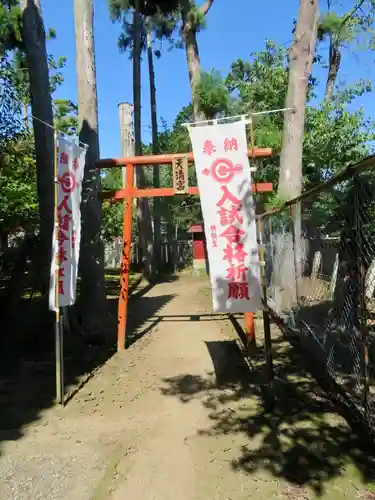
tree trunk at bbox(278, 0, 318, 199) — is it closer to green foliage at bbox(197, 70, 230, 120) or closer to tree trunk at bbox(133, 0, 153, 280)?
green foliage at bbox(197, 70, 230, 120)

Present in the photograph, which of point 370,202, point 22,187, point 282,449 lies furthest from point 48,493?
point 22,187

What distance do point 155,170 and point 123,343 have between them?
1457cm

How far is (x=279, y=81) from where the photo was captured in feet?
51.3

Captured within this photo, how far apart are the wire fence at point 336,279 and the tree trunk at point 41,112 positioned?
3984mm

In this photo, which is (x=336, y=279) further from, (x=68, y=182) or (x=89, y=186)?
(x=89, y=186)

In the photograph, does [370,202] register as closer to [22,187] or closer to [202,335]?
[202,335]

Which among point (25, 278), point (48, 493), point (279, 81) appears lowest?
point (48, 493)

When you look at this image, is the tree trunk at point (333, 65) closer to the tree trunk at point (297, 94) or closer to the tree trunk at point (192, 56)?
the tree trunk at point (192, 56)

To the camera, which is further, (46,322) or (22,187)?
(22,187)

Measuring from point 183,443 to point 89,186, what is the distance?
15.2 ft

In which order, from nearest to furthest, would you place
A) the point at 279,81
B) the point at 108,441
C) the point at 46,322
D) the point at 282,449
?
1. the point at 282,449
2. the point at 108,441
3. the point at 46,322
4. the point at 279,81

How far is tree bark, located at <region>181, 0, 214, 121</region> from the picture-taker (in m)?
17.1

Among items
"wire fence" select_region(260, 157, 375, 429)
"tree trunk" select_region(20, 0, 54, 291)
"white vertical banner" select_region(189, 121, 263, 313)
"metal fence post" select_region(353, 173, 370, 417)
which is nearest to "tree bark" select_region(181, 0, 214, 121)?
"wire fence" select_region(260, 157, 375, 429)

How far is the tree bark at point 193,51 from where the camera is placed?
17.1m
